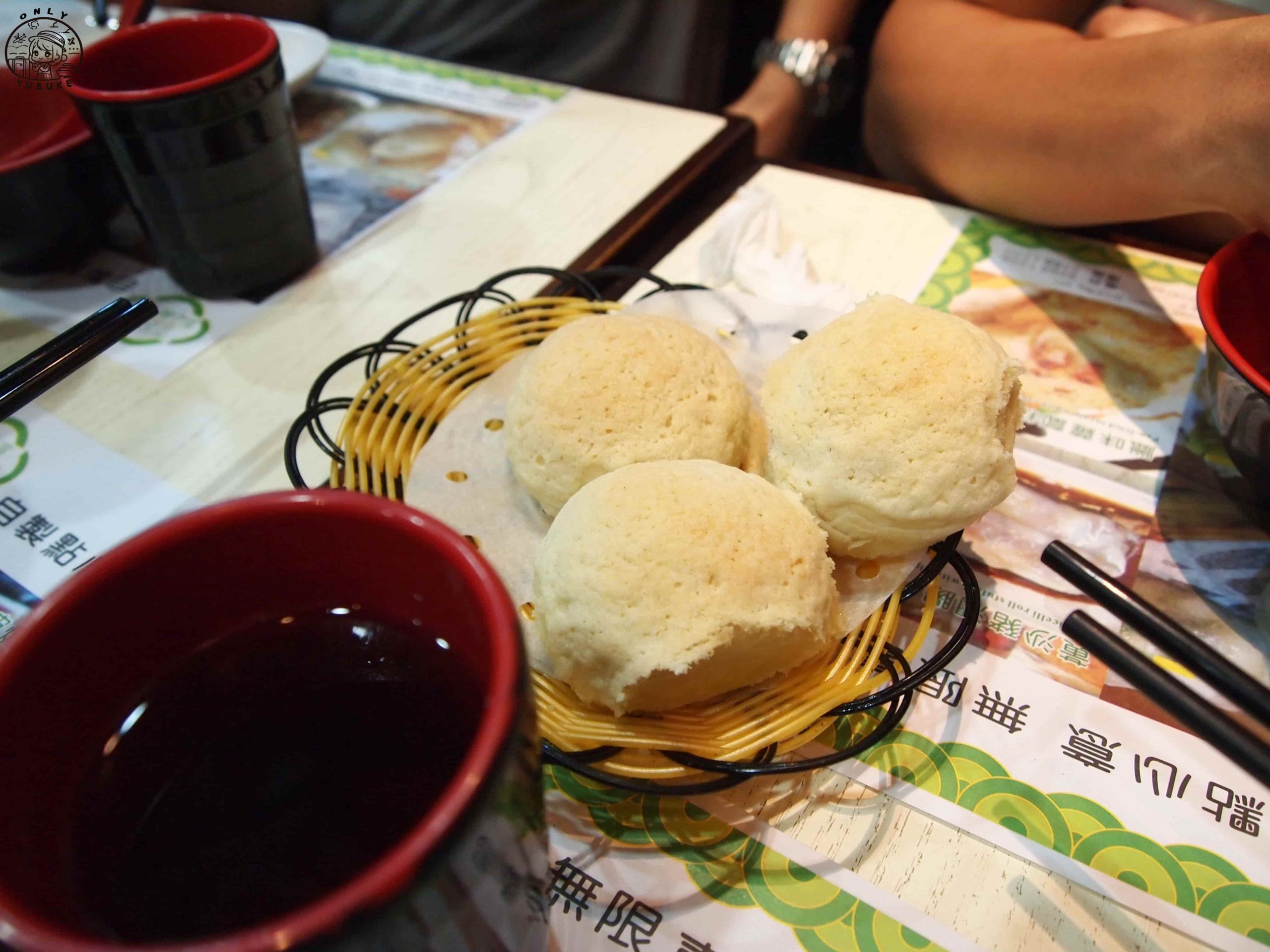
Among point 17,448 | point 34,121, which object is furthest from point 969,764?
point 34,121

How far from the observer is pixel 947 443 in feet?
1.95

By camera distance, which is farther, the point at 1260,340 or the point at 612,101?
the point at 612,101

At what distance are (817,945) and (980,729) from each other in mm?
218

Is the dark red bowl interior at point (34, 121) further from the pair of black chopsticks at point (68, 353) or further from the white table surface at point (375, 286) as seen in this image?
the pair of black chopsticks at point (68, 353)

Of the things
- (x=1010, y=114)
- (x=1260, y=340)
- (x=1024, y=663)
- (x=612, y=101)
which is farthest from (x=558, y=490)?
(x=612, y=101)

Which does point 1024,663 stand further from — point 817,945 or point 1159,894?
point 817,945

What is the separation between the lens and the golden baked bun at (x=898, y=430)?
0.60 metres

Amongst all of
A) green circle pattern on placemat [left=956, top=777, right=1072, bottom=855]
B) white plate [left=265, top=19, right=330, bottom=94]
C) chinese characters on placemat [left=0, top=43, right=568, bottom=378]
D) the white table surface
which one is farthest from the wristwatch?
green circle pattern on placemat [left=956, top=777, right=1072, bottom=855]

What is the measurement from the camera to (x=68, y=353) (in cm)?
56

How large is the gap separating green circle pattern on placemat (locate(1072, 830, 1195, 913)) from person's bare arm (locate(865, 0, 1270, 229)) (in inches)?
26.2

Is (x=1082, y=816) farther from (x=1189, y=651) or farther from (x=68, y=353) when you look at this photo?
(x=68, y=353)

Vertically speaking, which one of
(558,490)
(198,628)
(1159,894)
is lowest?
(1159,894)

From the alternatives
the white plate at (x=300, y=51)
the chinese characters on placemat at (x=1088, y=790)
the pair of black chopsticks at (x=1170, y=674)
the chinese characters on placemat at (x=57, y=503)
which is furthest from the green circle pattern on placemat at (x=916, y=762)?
the white plate at (x=300, y=51)

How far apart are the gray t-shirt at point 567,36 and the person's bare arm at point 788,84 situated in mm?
210
